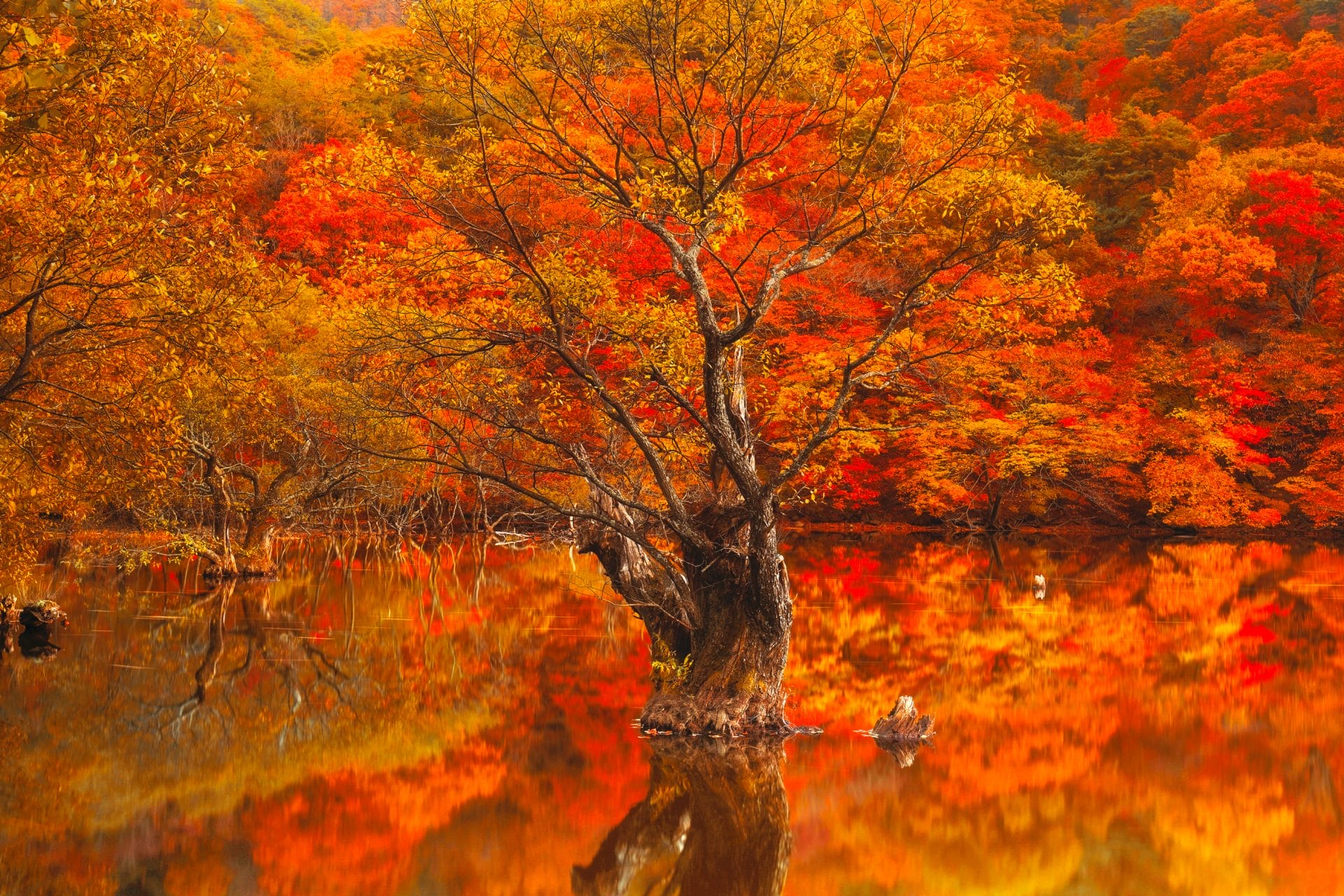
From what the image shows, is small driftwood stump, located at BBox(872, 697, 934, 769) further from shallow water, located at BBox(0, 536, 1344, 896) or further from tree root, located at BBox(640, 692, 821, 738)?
tree root, located at BBox(640, 692, 821, 738)

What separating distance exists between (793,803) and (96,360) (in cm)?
743

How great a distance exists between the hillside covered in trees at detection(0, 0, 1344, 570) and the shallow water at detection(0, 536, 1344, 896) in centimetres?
229

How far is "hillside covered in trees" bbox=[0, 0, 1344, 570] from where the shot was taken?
10.7 metres

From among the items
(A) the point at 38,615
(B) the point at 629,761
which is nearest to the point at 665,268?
(A) the point at 38,615

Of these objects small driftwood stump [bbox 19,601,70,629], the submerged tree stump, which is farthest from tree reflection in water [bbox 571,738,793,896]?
small driftwood stump [bbox 19,601,70,629]

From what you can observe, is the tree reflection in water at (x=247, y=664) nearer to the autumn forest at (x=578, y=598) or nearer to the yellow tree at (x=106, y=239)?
the autumn forest at (x=578, y=598)

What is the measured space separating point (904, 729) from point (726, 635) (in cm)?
205

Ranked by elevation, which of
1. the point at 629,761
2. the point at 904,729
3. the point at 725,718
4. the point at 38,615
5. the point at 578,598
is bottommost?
the point at 629,761

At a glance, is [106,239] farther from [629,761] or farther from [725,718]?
[725,718]

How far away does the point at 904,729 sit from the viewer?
1203 centimetres

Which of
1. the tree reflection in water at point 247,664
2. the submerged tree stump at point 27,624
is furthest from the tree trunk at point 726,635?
the submerged tree stump at point 27,624

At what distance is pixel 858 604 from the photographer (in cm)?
2239

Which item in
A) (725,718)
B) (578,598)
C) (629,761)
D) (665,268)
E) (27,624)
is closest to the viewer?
(629,761)

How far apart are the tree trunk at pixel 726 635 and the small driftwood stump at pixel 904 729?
95 centimetres
